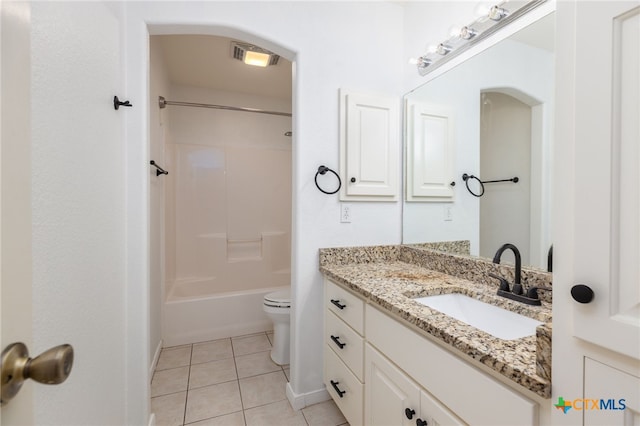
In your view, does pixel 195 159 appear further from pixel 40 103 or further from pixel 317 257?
pixel 40 103

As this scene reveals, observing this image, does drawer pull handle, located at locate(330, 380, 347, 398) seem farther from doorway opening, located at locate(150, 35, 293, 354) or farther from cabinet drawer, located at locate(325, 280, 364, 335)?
doorway opening, located at locate(150, 35, 293, 354)

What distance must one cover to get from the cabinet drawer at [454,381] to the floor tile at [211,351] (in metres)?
1.65

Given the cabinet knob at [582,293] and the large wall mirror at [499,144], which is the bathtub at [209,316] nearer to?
the large wall mirror at [499,144]

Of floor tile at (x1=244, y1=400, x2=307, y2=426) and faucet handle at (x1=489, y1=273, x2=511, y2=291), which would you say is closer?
faucet handle at (x1=489, y1=273, x2=511, y2=291)

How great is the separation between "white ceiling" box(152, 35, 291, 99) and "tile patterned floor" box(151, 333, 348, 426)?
8.03 ft

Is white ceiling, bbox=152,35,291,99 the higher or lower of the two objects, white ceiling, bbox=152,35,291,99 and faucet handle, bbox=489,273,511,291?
the higher

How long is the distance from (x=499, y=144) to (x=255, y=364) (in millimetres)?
2140

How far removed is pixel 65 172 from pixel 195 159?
2502 millimetres

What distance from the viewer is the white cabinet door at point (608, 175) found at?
1.40 ft

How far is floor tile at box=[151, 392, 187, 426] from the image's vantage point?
152 cm

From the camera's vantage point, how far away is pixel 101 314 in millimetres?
972

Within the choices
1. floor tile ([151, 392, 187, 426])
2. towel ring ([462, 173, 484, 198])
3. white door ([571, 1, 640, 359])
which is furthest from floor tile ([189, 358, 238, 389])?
white door ([571, 1, 640, 359])

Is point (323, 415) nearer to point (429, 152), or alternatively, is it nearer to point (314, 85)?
point (429, 152)

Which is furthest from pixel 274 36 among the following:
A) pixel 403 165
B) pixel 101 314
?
pixel 101 314
